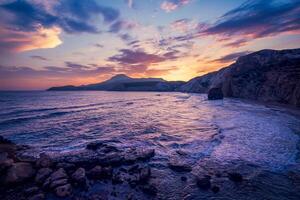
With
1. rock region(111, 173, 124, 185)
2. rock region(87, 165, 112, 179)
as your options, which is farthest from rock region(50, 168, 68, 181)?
rock region(111, 173, 124, 185)

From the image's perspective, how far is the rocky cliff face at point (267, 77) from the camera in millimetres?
34216

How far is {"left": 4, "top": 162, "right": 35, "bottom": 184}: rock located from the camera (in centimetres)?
718

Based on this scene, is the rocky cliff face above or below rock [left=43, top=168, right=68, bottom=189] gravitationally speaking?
above

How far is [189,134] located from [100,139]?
753 cm

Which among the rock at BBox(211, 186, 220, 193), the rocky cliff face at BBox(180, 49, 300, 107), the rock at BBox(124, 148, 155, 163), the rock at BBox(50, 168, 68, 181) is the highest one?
the rocky cliff face at BBox(180, 49, 300, 107)

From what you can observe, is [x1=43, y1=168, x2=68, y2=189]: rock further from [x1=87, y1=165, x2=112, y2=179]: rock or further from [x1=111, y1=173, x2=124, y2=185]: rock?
[x1=111, y1=173, x2=124, y2=185]: rock

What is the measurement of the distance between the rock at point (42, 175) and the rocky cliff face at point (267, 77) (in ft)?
120

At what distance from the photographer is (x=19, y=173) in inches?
297

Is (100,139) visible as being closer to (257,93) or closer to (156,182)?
(156,182)

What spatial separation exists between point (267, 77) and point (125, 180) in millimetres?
50668

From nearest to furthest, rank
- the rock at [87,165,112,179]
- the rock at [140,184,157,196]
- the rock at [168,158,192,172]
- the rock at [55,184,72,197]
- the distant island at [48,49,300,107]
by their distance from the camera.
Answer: the rock at [55,184,72,197] < the rock at [140,184,157,196] < the rock at [87,165,112,179] < the rock at [168,158,192,172] < the distant island at [48,49,300,107]

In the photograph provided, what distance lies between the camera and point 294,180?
7.25m

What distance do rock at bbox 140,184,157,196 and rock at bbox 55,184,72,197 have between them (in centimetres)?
278

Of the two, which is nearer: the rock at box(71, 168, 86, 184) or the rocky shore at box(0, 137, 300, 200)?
the rocky shore at box(0, 137, 300, 200)
